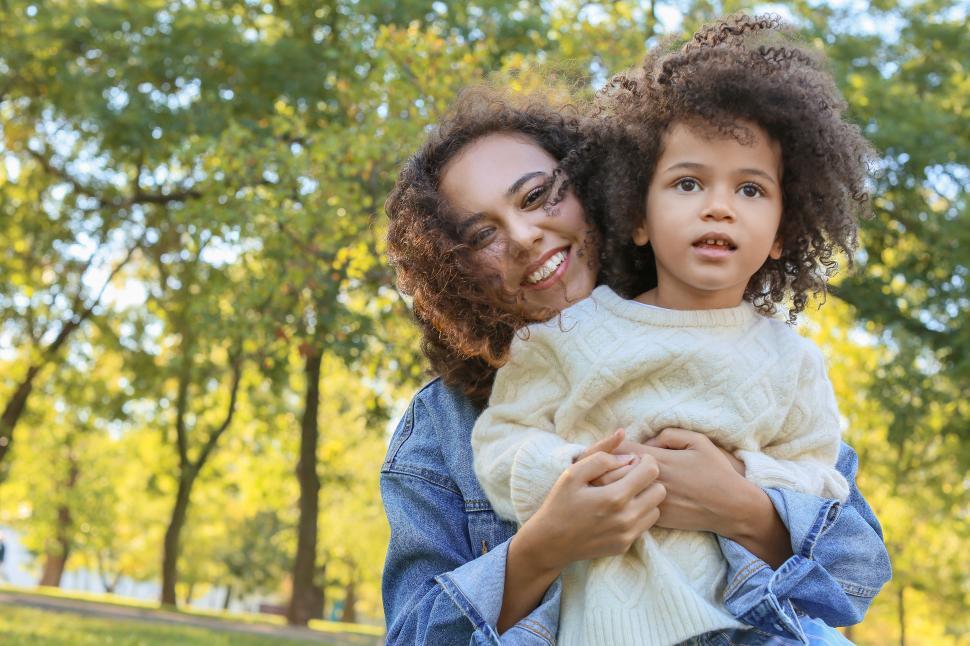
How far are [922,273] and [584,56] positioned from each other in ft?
A: 17.6

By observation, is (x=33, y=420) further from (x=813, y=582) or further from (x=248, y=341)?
(x=813, y=582)

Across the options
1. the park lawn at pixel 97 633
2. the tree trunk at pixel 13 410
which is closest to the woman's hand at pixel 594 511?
the park lawn at pixel 97 633

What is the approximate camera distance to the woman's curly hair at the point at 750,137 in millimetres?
2318

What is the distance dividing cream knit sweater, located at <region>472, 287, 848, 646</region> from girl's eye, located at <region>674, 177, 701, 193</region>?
0.26 metres

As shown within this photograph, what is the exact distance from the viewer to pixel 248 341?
10180 mm

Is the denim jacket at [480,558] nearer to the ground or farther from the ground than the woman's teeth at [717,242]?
nearer to the ground

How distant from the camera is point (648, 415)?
7.49 feet

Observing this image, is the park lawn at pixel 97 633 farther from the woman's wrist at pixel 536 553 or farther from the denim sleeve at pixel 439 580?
the woman's wrist at pixel 536 553

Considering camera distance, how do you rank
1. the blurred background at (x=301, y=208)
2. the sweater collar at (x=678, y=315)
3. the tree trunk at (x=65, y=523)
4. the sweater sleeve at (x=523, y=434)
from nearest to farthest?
1. the sweater sleeve at (x=523, y=434)
2. the sweater collar at (x=678, y=315)
3. the blurred background at (x=301, y=208)
4. the tree trunk at (x=65, y=523)

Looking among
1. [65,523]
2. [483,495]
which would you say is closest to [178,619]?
[483,495]

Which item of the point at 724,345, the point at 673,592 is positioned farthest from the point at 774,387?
the point at 673,592

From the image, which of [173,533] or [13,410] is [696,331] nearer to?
[13,410]

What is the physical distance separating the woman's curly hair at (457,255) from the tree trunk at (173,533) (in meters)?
19.2

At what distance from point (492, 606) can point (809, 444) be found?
0.76m
